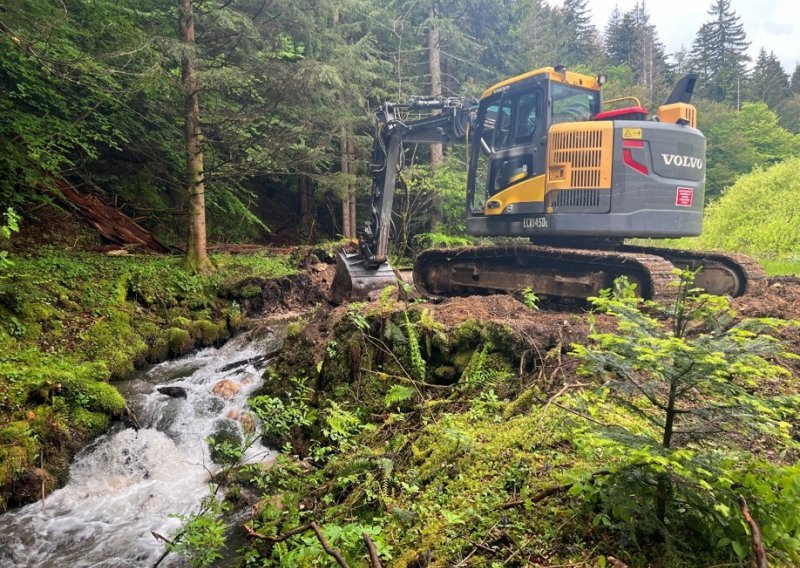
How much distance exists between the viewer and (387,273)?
24.7ft

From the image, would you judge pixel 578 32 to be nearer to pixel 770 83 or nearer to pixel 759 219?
pixel 770 83

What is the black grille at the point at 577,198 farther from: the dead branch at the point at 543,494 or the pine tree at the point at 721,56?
the pine tree at the point at 721,56

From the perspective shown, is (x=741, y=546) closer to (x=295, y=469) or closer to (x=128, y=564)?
(x=295, y=469)

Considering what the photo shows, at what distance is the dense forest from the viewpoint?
217 cm

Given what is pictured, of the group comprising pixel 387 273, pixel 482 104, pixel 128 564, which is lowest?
pixel 128 564

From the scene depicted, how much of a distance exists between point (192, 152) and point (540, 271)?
739 centimetres

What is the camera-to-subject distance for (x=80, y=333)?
23.7ft

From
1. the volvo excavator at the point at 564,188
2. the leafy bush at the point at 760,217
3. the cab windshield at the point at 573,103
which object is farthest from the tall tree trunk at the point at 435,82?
the cab windshield at the point at 573,103

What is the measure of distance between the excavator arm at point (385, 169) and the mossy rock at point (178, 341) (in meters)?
2.78

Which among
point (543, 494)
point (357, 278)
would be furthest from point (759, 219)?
point (543, 494)

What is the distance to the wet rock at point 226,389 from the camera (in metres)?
6.57

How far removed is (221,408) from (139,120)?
8.68m

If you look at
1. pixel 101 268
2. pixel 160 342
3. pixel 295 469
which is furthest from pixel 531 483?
pixel 101 268

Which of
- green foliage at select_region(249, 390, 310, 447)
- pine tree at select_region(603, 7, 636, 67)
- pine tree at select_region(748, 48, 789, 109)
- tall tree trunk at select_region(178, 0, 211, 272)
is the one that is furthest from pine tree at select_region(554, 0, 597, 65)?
green foliage at select_region(249, 390, 310, 447)
